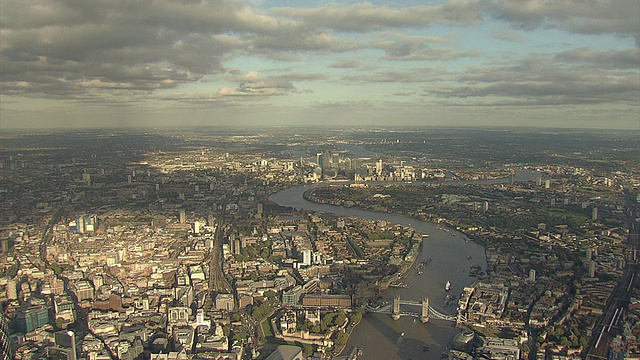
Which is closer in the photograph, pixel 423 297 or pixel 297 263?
pixel 423 297

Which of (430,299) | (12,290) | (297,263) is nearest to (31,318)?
(12,290)

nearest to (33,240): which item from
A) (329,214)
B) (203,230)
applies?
(203,230)

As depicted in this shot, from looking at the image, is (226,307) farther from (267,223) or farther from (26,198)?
(26,198)

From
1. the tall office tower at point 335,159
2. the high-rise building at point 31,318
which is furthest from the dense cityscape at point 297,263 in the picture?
the tall office tower at point 335,159

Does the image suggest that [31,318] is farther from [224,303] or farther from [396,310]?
[396,310]

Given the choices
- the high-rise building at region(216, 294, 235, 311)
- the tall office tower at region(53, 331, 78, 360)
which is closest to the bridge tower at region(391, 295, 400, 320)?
the high-rise building at region(216, 294, 235, 311)
